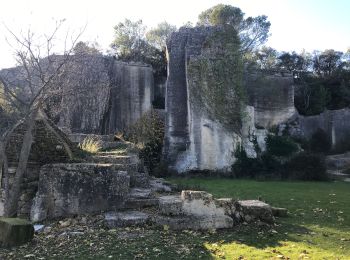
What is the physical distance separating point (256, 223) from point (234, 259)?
2.61 metres

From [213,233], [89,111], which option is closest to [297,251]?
[213,233]

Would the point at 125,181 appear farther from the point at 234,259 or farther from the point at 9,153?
the point at 234,259

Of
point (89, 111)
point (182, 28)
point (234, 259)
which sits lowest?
point (234, 259)

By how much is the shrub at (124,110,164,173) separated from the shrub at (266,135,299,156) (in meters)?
6.33

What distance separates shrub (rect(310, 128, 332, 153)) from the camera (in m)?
35.1

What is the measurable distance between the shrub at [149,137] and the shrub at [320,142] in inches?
574

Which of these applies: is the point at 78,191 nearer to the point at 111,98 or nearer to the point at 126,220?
the point at 126,220

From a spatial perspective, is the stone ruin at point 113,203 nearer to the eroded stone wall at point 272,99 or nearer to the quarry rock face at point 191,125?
the quarry rock face at point 191,125

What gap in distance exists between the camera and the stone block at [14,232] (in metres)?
7.13

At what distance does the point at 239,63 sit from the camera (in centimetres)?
2494

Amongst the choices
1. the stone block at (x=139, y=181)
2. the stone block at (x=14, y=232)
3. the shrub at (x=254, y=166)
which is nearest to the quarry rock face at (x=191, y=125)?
the shrub at (x=254, y=166)

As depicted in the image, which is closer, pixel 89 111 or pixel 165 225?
pixel 165 225

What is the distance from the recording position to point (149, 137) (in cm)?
2556

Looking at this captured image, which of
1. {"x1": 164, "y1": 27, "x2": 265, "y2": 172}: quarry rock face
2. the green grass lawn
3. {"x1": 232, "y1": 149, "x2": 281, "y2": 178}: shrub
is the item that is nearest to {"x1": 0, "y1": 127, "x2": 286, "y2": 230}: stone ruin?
the green grass lawn
